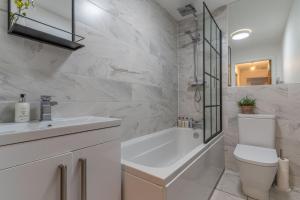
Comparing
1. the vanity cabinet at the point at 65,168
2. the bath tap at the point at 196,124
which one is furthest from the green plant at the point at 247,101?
the vanity cabinet at the point at 65,168

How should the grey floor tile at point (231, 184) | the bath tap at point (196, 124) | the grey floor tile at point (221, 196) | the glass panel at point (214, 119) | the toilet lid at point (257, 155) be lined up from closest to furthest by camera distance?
1. the toilet lid at point (257, 155)
2. the grey floor tile at point (221, 196)
3. the grey floor tile at point (231, 184)
4. the glass panel at point (214, 119)
5. the bath tap at point (196, 124)

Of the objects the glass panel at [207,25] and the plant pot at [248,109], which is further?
the plant pot at [248,109]

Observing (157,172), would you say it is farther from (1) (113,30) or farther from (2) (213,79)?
(2) (213,79)

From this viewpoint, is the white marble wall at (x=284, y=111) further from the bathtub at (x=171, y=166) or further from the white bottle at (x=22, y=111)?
the white bottle at (x=22, y=111)

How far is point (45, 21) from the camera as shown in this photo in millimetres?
1176

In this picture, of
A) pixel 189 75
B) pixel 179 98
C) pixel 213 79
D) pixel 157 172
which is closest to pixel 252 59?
pixel 213 79

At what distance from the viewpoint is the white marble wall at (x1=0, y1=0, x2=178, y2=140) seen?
1086 mm

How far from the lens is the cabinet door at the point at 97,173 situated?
882 millimetres

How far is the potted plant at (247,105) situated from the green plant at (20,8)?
257cm

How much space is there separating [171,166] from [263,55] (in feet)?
7.21

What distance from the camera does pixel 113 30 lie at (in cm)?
173

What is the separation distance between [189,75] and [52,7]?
86.8 inches

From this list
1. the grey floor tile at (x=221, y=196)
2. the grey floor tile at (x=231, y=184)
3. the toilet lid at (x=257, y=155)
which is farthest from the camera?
A: the grey floor tile at (x=231, y=184)

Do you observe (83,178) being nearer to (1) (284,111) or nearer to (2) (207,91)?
(2) (207,91)
